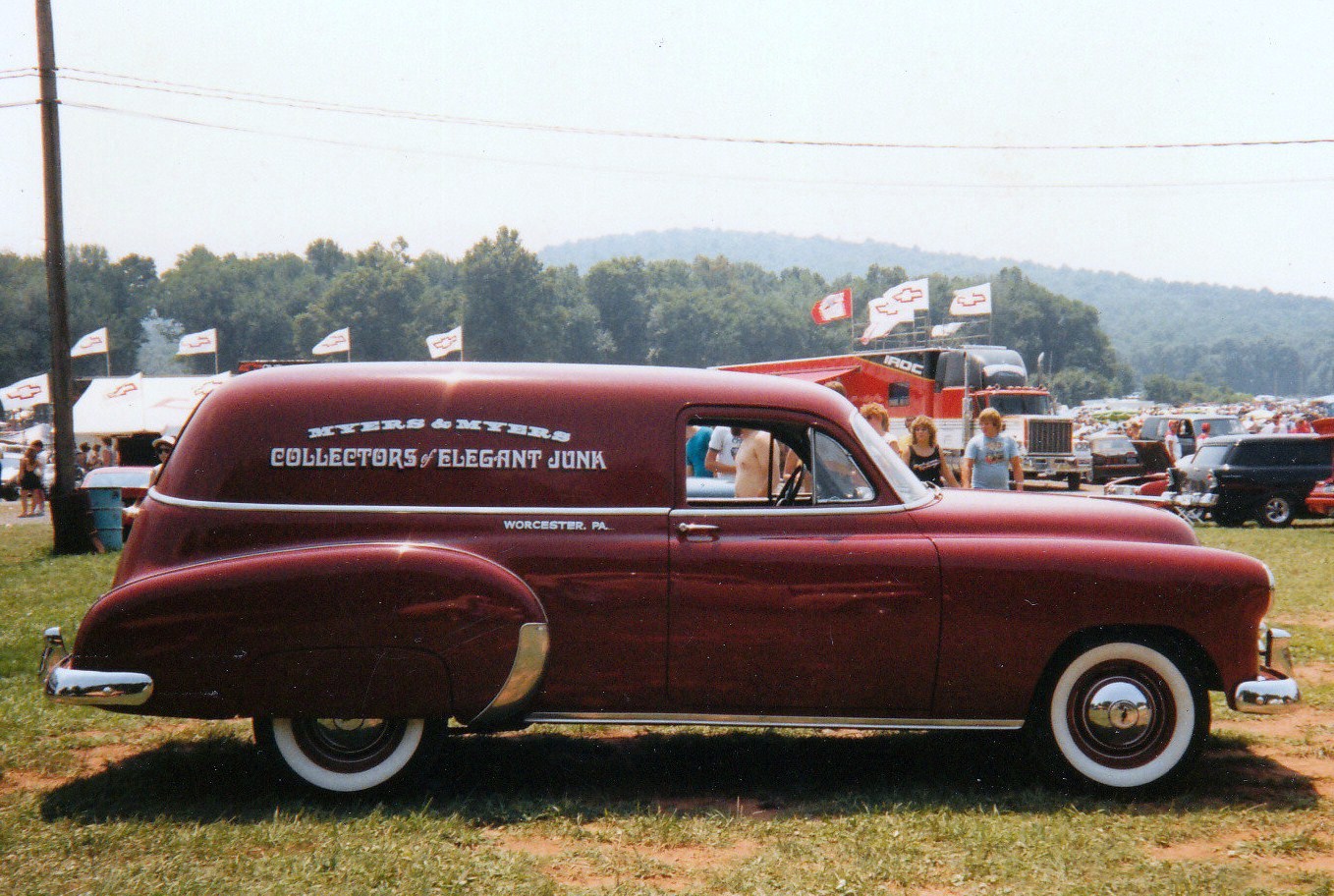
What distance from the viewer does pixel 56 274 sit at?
51.3 feet

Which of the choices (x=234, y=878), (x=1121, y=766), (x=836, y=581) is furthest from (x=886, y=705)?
(x=234, y=878)

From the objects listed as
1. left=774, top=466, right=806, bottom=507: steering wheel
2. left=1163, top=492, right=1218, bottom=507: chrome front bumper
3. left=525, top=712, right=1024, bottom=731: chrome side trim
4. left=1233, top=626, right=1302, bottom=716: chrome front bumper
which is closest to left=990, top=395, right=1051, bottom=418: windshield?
left=1163, top=492, right=1218, bottom=507: chrome front bumper

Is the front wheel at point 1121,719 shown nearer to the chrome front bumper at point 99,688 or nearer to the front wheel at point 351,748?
the front wheel at point 351,748

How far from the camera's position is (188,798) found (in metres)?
4.86

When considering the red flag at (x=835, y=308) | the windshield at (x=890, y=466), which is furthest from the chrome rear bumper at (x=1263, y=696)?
the red flag at (x=835, y=308)

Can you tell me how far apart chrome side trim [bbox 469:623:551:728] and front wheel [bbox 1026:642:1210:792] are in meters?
2.19

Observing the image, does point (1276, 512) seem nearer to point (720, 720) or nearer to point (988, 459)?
point (988, 459)

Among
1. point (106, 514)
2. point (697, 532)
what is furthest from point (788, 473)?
point (106, 514)

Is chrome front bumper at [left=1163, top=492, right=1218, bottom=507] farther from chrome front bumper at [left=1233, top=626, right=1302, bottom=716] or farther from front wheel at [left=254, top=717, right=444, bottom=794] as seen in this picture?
front wheel at [left=254, top=717, right=444, bottom=794]

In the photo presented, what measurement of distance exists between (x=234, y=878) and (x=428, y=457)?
5.74 feet

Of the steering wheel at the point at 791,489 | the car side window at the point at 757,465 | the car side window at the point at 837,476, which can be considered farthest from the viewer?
the steering wheel at the point at 791,489

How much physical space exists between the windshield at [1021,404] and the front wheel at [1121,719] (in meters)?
26.9

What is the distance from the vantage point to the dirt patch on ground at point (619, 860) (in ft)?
13.0

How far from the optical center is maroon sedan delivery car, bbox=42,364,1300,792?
462 centimetres
